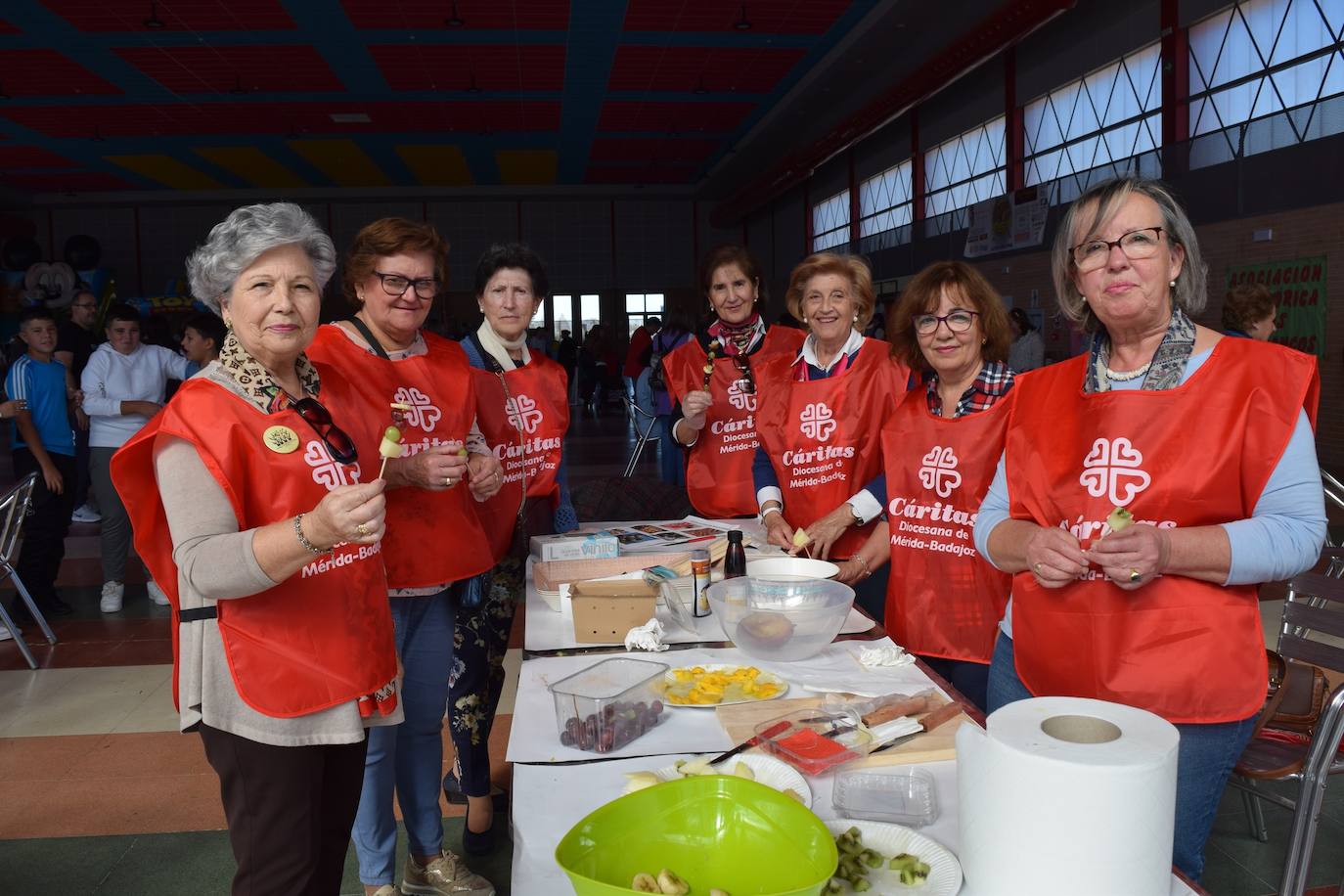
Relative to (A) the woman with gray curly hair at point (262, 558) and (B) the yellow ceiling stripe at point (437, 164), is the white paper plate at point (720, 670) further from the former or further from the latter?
(B) the yellow ceiling stripe at point (437, 164)

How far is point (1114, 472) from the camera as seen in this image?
5.29ft

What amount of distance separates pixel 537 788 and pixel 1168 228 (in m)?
1.35

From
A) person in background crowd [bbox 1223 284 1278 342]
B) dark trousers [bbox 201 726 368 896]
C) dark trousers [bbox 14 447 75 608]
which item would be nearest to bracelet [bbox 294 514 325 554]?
dark trousers [bbox 201 726 368 896]

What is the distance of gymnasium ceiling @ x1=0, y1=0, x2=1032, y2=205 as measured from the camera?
11.5 m

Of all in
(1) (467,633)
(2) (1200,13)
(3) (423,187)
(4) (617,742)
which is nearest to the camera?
(4) (617,742)

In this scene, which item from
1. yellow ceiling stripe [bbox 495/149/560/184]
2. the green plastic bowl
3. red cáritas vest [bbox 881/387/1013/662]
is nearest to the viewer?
the green plastic bowl

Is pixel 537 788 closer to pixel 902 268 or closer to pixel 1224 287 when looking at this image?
pixel 1224 287

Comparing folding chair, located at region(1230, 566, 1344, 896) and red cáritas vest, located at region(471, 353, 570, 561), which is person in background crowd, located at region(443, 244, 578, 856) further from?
folding chair, located at region(1230, 566, 1344, 896)

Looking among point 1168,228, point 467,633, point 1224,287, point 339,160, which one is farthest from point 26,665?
point 339,160

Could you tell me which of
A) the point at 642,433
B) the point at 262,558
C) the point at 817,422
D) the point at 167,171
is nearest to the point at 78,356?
the point at 642,433

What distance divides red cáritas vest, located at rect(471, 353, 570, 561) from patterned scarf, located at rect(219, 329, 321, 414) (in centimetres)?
99

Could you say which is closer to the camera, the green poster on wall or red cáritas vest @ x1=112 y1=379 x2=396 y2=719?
red cáritas vest @ x1=112 y1=379 x2=396 y2=719

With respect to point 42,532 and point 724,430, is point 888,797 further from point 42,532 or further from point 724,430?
point 42,532

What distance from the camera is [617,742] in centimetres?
162
